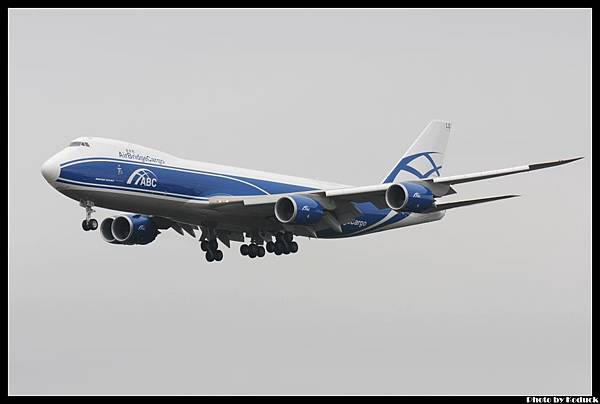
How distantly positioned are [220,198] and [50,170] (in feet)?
26.3

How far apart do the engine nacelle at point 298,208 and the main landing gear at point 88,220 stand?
27.7ft

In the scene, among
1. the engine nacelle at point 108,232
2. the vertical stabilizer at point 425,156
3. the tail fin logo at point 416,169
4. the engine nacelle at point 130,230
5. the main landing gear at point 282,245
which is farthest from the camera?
the vertical stabilizer at point 425,156

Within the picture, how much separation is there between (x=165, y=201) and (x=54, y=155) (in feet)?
17.3

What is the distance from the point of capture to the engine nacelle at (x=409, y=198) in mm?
59109

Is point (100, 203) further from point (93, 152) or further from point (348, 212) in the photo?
point (348, 212)

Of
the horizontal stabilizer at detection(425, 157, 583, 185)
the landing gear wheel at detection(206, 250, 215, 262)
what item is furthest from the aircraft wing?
the landing gear wheel at detection(206, 250, 215, 262)

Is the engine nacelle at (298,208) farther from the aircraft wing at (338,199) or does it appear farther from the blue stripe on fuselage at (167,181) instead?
the blue stripe on fuselage at (167,181)

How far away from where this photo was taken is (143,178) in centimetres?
5819

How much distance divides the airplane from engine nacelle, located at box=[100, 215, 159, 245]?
49mm

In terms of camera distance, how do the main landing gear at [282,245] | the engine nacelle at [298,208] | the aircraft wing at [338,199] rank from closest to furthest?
the aircraft wing at [338,199] → the engine nacelle at [298,208] → the main landing gear at [282,245]

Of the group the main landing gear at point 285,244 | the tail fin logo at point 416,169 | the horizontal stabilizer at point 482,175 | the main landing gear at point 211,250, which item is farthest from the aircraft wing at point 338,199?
the tail fin logo at point 416,169

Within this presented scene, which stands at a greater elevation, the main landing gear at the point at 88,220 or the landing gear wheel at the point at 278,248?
the landing gear wheel at the point at 278,248

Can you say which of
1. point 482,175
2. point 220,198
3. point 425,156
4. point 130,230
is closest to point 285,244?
point 220,198

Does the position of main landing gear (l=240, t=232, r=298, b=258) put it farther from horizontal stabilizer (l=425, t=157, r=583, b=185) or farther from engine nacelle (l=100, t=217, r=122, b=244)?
horizontal stabilizer (l=425, t=157, r=583, b=185)
